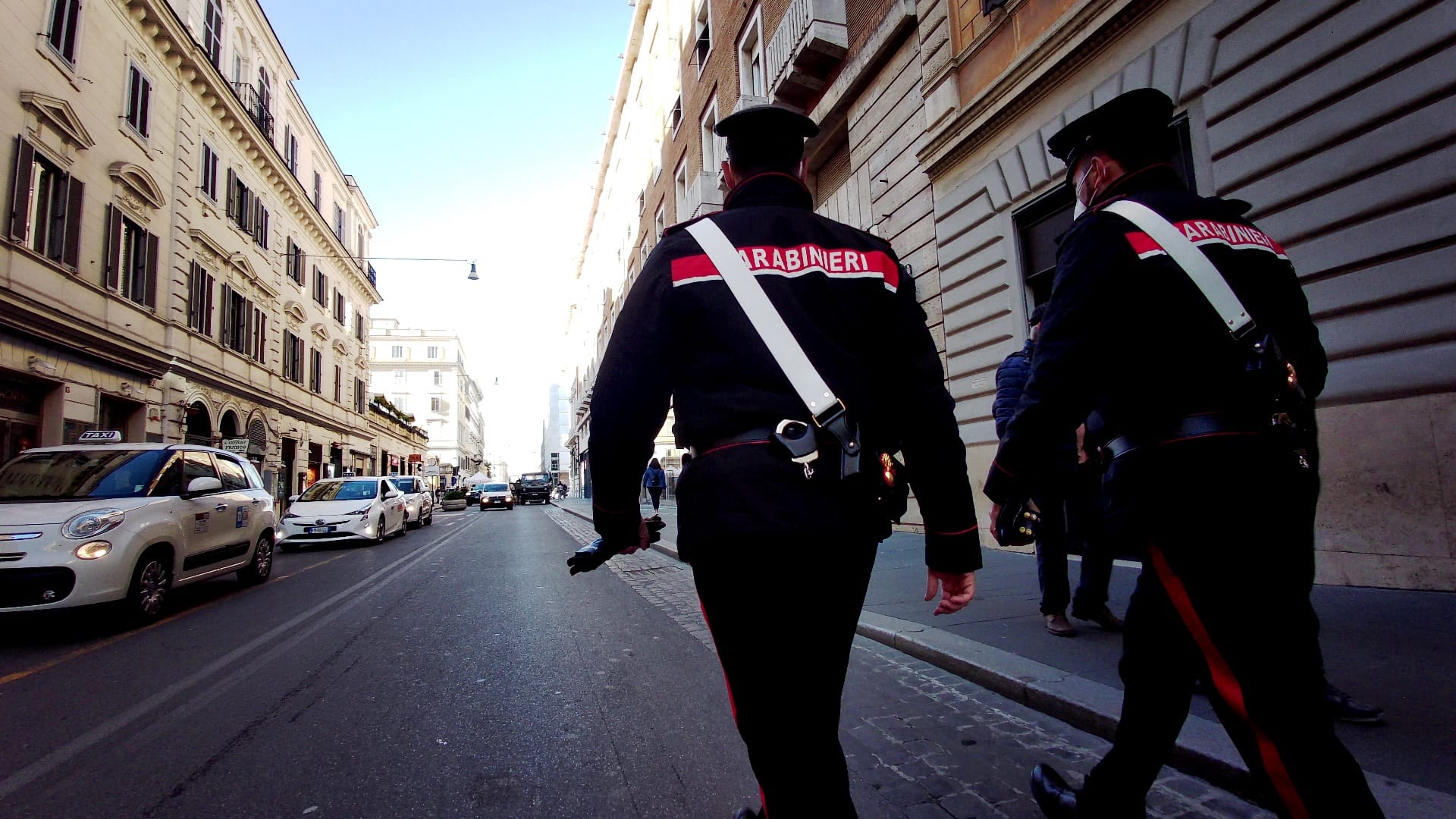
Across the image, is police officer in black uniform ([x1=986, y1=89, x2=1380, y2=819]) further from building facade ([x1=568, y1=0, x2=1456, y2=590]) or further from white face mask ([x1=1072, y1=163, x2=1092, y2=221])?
building facade ([x1=568, y1=0, x2=1456, y2=590])

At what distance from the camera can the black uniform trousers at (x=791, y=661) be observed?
1.34m

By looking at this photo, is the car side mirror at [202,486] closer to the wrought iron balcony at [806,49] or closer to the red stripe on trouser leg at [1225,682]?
the red stripe on trouser leg at [1225,682]

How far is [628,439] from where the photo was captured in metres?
1.56

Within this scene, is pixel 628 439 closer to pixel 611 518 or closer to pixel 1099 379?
→ pixel 611 518

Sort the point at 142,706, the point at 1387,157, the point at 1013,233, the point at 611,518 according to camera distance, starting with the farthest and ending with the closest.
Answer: the point at 1013,233 → the point at 1387,157 → the point at 142,706 → the point at 611,518

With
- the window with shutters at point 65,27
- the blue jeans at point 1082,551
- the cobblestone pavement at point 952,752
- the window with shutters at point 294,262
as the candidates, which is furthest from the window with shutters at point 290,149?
the cobblestone pavement at point 952,752

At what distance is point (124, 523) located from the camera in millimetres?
5879

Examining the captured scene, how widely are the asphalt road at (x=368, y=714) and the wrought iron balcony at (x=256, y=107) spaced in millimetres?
21099

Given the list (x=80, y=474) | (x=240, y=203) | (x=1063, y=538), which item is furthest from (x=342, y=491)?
(x=1063, y=538)

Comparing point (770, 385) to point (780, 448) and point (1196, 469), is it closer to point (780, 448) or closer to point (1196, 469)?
point (780, 448)

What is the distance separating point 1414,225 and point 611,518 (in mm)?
5993

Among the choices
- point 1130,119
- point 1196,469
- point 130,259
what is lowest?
point 1196,469

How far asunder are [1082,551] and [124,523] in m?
7.21

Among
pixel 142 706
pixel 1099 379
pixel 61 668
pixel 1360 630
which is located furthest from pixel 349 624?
pixel 1360 630
